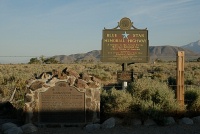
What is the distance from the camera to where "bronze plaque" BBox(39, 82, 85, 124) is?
37.4 feet

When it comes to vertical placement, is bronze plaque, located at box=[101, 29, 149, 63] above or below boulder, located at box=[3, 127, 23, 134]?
above

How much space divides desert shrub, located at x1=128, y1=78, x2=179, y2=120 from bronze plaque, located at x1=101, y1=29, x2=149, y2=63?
3.20m

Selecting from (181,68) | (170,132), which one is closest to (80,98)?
(170,132)

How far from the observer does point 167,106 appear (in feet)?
39.6

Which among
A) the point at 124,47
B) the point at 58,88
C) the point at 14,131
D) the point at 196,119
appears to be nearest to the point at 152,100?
the point at 196,119

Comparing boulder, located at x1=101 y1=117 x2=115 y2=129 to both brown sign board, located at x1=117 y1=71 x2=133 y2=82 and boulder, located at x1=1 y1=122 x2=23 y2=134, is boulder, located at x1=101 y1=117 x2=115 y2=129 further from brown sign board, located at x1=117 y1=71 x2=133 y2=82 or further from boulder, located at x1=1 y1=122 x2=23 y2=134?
brown sign board, located at x1=117 y1=71 x2=133 y2=82

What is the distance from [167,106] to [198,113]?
1.28 metres

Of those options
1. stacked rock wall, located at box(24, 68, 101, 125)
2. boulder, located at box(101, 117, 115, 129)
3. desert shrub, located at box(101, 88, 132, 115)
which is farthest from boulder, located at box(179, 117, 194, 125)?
stacked rock wall, located at box(24, 68, 101, 125)

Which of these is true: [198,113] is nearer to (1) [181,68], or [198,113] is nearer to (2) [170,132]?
(1) [181,68]

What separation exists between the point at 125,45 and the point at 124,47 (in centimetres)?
10

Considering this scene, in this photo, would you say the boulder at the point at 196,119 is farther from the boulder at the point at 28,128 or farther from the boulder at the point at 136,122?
the boulder at the point at 28,128

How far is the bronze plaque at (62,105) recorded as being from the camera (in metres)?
11.4

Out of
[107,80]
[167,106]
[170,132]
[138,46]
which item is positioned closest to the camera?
[170,132]

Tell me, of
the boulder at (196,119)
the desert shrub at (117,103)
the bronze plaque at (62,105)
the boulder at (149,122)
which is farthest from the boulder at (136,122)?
the boulder at (196,119)
